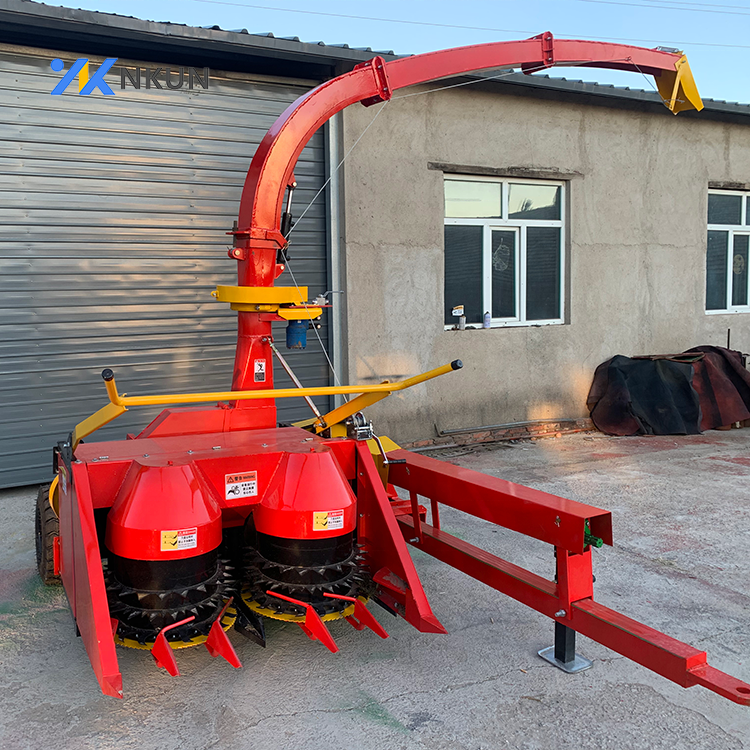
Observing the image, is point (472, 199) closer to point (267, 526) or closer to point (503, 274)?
point (503, 274)

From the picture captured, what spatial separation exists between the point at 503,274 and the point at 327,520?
545 centimetres

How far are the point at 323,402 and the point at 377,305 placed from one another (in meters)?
1.09

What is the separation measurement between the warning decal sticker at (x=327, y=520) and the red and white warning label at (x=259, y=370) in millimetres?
1010

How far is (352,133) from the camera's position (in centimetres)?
672

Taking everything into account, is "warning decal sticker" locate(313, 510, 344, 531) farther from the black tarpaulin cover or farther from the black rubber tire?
the black tarpaulin cover

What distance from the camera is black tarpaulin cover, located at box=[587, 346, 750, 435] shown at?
7969mm

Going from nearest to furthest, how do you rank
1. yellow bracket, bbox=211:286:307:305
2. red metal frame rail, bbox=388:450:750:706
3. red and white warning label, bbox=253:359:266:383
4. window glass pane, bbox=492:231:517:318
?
red metal frame rail, bbox=388:450:750:706 < yellow bracket, bbox=211:286:307:305 < red and white warning label, bbox=253:359:266:383 < window glass pane, bbox=492:231:517:318

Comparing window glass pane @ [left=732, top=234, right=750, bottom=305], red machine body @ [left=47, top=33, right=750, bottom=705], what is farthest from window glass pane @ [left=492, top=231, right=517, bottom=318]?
red machine body @ [left=47, top=33, right=750, bottom=705]

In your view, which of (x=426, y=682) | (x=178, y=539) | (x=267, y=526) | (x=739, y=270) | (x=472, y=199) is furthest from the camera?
(x=739, y=270)

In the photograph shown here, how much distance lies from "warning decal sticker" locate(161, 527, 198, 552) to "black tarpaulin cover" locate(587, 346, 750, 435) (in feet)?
20.5

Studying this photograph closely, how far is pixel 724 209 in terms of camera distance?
9492 mm

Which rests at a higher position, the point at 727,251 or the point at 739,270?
the point at 727,251

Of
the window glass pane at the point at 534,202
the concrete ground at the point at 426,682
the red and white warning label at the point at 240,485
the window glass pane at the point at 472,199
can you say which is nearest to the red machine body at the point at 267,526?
the red and white warning label at the point at 240,485

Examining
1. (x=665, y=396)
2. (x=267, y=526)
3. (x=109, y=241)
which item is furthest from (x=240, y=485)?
(x=665, y=396)
